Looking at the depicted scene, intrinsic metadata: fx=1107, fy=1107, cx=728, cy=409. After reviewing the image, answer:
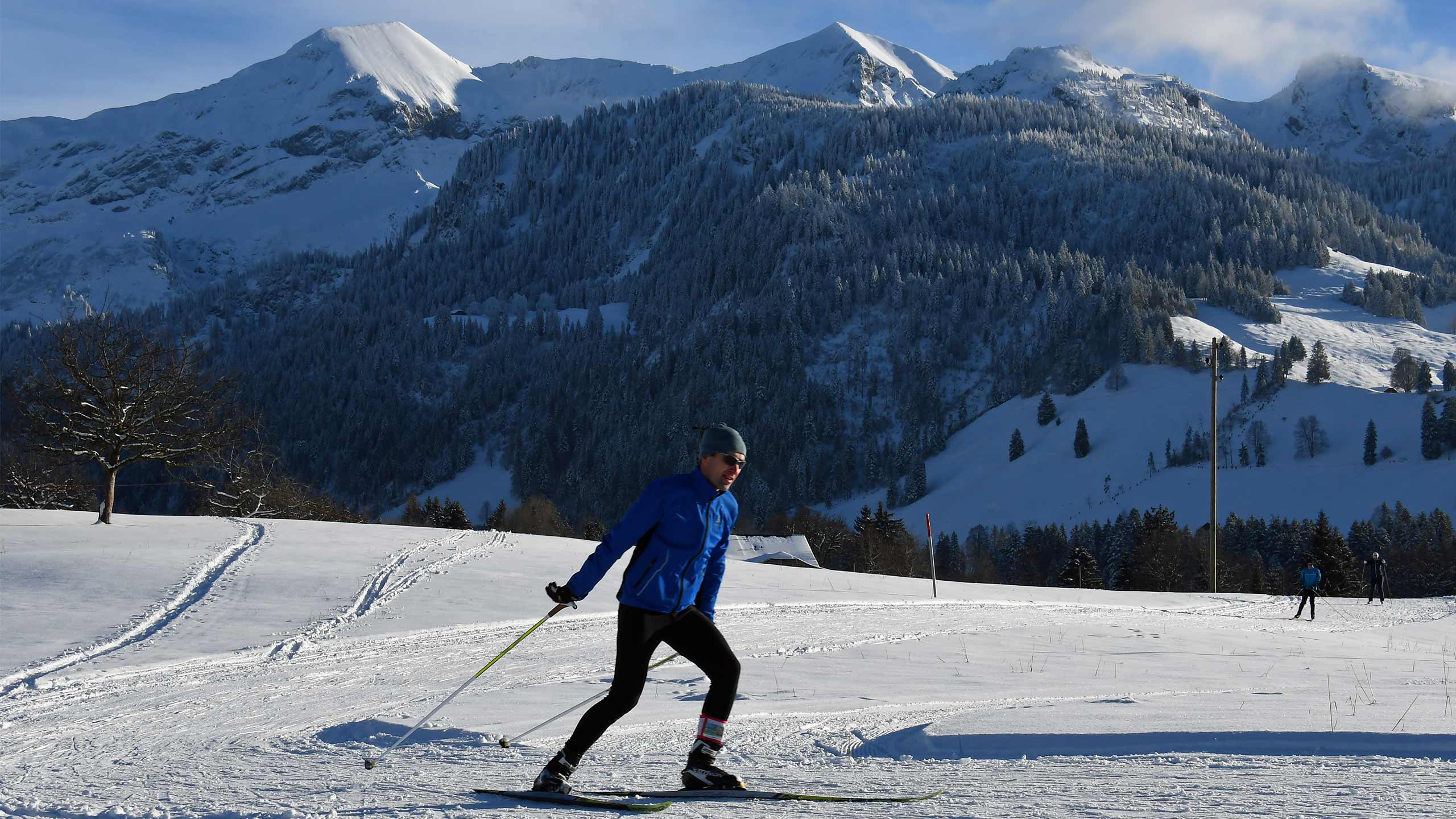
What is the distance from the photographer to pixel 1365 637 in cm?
1925

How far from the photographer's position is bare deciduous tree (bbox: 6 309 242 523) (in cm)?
2775

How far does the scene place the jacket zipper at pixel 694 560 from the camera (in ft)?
20.5

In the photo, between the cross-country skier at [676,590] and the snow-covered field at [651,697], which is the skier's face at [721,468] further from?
the snow-covered field at [651,697]

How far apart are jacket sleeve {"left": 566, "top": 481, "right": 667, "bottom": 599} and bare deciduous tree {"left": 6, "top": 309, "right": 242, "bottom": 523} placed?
82.1 ft

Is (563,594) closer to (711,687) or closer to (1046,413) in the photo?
(711,687)

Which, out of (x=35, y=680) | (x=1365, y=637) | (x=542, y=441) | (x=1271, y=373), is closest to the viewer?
(x=35, y=680)

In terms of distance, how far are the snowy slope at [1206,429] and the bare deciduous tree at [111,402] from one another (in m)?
110

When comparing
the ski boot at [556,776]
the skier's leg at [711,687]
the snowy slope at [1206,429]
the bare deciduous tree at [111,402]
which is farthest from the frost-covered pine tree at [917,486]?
the ski boot at [556,776]

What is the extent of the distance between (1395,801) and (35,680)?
1293cm

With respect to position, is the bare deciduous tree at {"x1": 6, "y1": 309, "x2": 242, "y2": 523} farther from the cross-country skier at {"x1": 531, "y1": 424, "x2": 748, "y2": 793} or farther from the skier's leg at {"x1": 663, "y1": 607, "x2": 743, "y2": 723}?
the skier's leg at {"x1": 663, "y1": 607, "x2": 743, "y2": 723}

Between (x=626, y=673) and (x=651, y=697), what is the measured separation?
14.3ft

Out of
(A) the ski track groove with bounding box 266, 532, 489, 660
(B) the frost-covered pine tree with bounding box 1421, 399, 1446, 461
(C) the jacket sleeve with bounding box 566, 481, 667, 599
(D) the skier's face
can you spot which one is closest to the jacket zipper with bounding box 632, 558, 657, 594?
(C) the jacket sleeve with bounding box 566, 481, 667, 599

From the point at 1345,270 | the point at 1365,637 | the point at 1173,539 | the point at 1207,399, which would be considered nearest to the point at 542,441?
the point at 1207,399

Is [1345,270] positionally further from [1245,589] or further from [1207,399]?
[1245,589]
